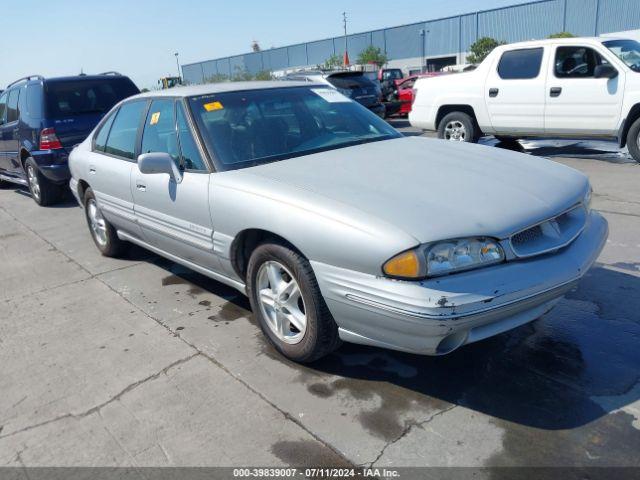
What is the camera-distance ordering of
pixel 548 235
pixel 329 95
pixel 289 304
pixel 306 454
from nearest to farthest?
pixel 306 454, pixel 548 235, pixel 289 304, pixel 329 95

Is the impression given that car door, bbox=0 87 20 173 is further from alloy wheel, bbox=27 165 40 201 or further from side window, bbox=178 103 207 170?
side window, bbox=178 103 207 170

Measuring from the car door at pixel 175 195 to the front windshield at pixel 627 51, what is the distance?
22.5 ft

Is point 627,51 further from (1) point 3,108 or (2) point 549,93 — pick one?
(1) point 3,108

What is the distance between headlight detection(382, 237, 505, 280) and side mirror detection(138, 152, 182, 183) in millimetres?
1803

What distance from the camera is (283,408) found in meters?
2.85

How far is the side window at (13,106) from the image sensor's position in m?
8.85

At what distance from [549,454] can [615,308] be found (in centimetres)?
163

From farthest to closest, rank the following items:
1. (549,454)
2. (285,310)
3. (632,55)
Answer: (632,55) → (285,310) → (549,454)

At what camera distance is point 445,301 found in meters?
2.43

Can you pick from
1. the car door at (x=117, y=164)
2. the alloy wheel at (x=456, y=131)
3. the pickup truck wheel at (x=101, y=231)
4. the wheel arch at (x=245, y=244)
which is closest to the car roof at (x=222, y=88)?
the car door at (x=117, y=164)

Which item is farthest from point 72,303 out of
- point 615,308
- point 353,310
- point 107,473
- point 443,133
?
point 443,133

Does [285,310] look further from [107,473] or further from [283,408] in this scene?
[107,473]

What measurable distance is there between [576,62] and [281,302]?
23.7 feet

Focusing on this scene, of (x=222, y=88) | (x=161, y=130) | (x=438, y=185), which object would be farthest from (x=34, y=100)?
(x=438, y=185)
